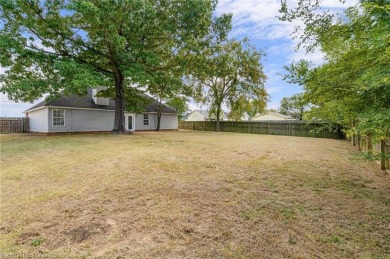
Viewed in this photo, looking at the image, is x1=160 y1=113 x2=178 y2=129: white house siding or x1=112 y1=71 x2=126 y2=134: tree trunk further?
x1=160 y1=113 x2=178 y2=129: white house siding

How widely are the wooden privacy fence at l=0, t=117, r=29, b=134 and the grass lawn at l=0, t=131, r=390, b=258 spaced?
1701cm

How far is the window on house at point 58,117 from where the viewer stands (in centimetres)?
1664

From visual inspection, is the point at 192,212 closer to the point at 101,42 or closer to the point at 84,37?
the point at 101,42

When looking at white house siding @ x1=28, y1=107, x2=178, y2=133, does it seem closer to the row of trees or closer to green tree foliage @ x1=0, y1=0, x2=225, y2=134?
green tree foliage @ x1=0, y1=0, x2=225, y2=134

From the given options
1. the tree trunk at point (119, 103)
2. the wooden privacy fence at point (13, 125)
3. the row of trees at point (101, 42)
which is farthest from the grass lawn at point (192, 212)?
the wooden privacy fence at point (13, 125)

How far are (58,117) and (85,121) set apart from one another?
2058mm

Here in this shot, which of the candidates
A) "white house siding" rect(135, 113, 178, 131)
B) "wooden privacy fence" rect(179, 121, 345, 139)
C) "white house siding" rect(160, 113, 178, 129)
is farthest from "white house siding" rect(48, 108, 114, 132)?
"wooden privacy fence" rect(179, 121, 345, 139)

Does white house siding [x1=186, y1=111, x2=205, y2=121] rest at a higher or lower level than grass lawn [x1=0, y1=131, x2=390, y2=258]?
higher

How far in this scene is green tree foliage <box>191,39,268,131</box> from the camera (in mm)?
22781

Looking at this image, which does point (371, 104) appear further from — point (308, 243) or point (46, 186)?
point (46, 186)

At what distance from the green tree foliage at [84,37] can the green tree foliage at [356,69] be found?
9570 mm

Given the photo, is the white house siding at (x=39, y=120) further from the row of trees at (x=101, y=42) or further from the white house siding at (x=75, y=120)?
the row of trees at (x=101, y=42)

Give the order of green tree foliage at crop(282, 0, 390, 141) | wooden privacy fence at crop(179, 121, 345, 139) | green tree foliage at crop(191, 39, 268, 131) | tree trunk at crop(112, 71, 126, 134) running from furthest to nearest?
green tree foliage at crop(191, 39, 268, 131), wooden privacy fence at crop(179, 121, 345, 139), tree trunk at crop(112, 71, 126, 134), green tree foliage at crop(282, 0, 390, 141)

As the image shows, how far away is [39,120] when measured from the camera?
17.5 meters
